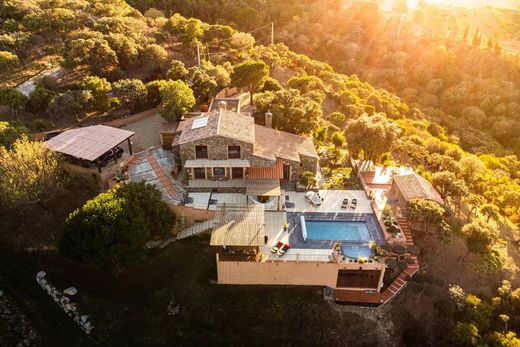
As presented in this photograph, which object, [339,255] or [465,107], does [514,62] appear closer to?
[465,107]

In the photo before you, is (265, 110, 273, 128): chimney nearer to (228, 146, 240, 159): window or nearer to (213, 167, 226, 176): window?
(228, 146, 240, 159): window

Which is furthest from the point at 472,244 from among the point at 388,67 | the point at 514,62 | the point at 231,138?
the point at 514,62

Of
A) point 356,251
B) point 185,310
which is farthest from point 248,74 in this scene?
point 185,310

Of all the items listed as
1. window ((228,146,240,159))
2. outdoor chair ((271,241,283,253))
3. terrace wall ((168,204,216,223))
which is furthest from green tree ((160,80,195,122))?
outdoor chair ((271,241,283,253))

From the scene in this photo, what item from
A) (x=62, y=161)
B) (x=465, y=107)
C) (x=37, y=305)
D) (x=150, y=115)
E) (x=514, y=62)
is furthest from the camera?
(x=514, y=62)

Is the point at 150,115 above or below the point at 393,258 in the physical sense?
above

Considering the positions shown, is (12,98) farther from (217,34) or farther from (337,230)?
(337,230)

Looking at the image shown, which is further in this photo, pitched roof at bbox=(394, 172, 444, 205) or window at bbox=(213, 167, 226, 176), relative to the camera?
window at bbox=(213, 167, 226, 176)

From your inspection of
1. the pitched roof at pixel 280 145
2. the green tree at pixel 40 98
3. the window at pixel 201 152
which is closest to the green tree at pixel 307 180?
the pitched roof at pixel 280 145
